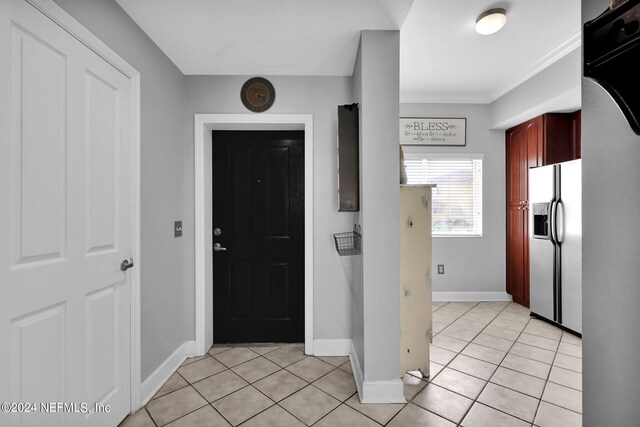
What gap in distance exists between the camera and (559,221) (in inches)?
120

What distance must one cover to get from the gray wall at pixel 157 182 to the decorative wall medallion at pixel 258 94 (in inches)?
21.7

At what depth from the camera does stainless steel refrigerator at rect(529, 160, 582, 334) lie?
2893 mm

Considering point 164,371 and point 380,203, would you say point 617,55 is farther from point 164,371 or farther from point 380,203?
point 164,371

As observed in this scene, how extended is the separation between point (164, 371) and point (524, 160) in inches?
176

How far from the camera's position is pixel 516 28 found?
8.10ft

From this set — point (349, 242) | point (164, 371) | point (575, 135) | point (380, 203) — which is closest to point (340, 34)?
point (380, 203)

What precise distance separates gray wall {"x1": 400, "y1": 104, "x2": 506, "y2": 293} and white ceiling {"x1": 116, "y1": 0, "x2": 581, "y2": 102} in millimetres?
938

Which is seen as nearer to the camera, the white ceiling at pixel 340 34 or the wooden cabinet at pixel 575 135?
the white ceiling at pixel 340 34

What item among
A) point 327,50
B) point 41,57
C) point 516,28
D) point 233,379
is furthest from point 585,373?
point 516,28

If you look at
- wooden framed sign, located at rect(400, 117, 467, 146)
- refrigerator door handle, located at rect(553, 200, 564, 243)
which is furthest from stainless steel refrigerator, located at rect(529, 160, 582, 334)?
wooden framed sign, located at rect(400, 117, 467, 146)

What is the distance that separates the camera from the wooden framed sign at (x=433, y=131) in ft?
13.0

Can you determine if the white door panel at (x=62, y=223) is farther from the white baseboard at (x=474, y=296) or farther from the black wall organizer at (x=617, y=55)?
the white baseboard at (x=474, y=296)

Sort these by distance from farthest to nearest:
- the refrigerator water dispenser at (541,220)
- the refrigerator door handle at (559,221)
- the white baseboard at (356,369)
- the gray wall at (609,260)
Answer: the refrigerator water dispenser at (541,220) < the refrigerator door handle at (559,221) < the white baseboard at (356,369) < the gray wall at (609,260)

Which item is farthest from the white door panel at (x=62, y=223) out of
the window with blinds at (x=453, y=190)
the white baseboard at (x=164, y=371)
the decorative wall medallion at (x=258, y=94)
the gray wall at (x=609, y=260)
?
the window with blinds at (x=453, y=190)
